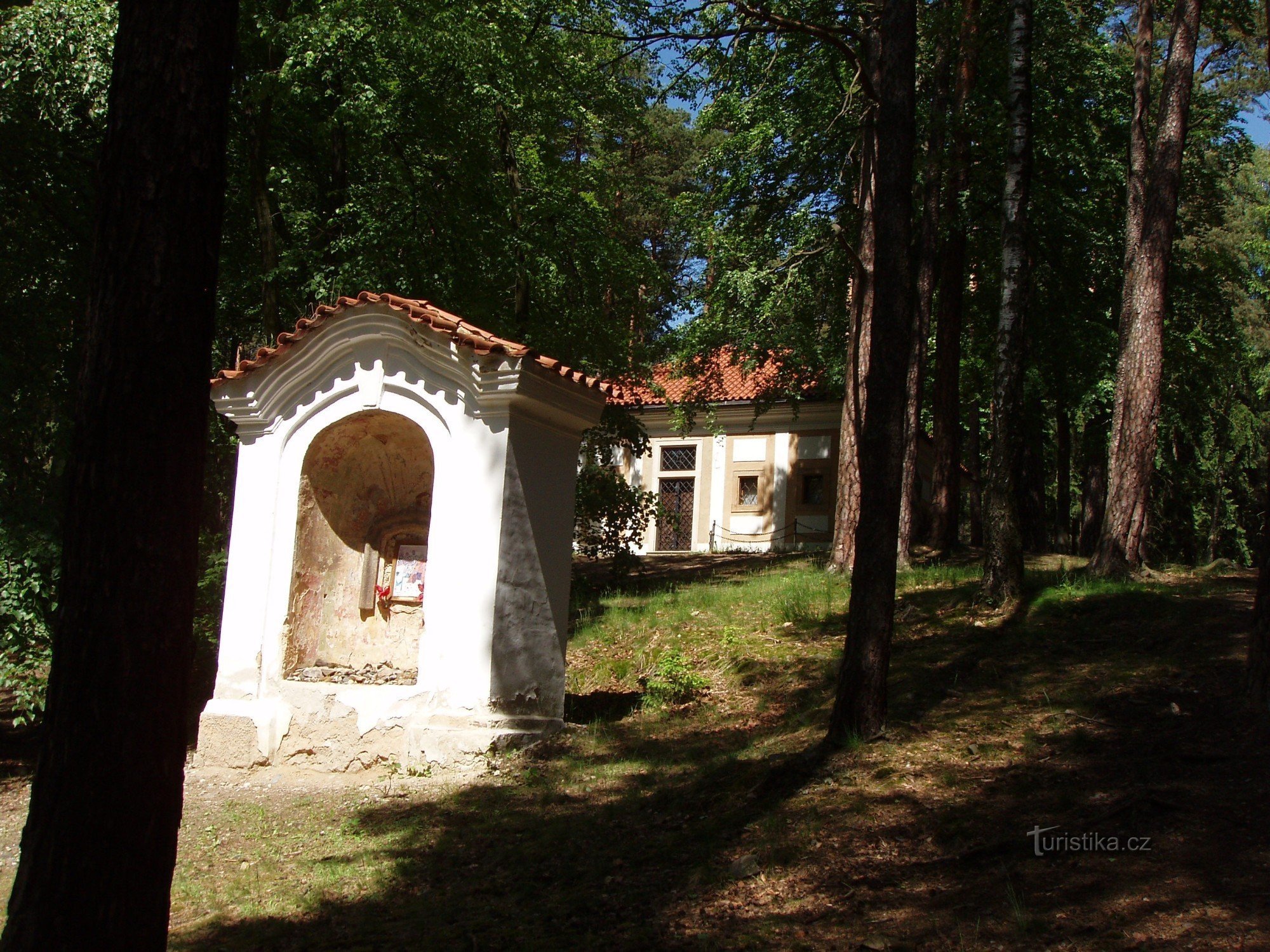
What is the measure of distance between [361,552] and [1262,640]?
7997 millimetres

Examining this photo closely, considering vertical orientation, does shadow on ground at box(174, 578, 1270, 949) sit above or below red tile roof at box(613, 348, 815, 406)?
below

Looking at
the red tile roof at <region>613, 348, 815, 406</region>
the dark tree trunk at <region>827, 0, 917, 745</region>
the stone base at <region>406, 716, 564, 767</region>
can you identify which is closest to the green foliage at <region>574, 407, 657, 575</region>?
the red tile roof at <region>613, 348, 815, 406</region>

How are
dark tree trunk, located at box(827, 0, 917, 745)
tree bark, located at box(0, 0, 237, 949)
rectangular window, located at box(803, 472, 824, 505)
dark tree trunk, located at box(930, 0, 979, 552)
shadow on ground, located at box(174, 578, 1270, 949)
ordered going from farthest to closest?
rectangular window, located at box(803, 472, 824, 505) → dark tree trunk, located at box(930, 0, 979, 552) → dark tree trunk, located at box(827, 0, 917, 745) → shadow on ground, located at box(174, 578, 1270, 949) → tree bark, located at box(0, 0, 237, 949)

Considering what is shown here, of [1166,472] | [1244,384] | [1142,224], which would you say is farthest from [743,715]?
[1244,384]

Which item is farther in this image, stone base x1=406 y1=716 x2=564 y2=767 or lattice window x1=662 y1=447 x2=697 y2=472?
lattice window x1=662 y1=447 x2=697 y2=472

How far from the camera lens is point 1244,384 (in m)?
28.0

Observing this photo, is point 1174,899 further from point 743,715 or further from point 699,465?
point 699,465

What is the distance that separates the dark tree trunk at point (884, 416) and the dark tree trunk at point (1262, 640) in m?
2.13

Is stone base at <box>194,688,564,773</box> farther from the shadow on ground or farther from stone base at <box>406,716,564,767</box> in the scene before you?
the shadow on ground

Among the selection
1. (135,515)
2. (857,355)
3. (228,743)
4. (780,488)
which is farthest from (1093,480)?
(135,515)

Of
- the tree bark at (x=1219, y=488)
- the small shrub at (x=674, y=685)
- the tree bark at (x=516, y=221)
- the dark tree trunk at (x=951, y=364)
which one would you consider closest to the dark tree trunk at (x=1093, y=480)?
the dark tree trunk at (x=951, y=364)

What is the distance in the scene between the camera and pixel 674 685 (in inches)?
426

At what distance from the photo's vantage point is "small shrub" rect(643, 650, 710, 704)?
10.8 meters

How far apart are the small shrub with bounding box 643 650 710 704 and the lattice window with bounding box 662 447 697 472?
68.5 feet
